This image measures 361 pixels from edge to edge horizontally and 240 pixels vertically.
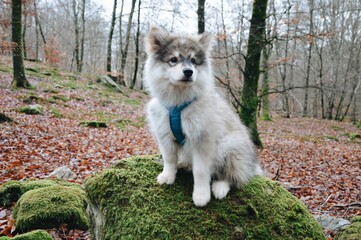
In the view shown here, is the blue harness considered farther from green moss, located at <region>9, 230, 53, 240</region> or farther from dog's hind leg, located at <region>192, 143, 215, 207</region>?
green moss, located at <region>9, 230, 53, 240</region>

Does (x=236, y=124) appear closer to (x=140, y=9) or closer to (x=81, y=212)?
(x=81, y=212)

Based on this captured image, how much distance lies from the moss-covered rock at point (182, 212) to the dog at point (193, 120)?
134mm

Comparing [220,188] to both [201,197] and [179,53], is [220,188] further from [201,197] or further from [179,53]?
[179,53]

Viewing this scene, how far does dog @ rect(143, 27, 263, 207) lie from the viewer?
2.86 metres

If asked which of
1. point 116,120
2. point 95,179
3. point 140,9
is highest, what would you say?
point 140,9

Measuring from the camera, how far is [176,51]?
312 cm

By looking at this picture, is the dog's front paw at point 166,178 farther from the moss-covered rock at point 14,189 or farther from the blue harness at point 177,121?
the moss-covered rock at point 14,189

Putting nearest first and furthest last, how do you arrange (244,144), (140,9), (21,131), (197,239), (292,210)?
(197,239) → (292,210) → (244,144) → (21,131) → (140,9)

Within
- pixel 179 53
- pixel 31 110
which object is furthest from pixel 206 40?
pixel 31 110

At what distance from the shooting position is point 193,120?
9.50ft

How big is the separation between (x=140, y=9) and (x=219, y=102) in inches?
1036

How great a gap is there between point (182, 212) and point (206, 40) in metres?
1.99

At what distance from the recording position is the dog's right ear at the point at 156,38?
3275 mm

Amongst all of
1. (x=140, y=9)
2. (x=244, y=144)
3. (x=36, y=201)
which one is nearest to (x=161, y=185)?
(x=244, y=144)
